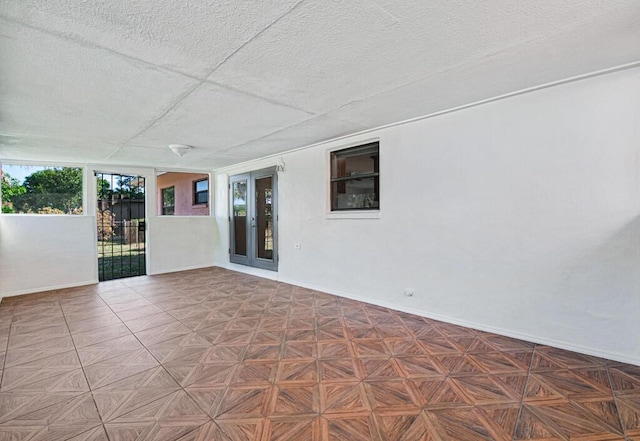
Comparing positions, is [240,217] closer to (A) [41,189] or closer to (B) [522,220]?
→ (A) [41,189]

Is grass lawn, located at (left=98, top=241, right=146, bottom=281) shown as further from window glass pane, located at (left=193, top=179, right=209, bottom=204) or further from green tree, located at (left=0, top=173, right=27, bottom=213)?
window glass pane, located at (left=193, top=179, right=209, bottom=204)

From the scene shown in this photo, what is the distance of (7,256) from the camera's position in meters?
4.64

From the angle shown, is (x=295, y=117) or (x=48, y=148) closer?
(x=295, y=117)

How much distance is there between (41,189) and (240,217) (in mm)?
3395

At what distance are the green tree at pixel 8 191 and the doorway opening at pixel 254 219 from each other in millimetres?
3489

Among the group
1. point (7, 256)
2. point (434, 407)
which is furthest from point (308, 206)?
point (7, 256)

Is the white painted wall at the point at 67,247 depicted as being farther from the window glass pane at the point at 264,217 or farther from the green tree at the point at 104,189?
the window glass pane at the point at 264,217

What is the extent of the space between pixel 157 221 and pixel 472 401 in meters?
6.26

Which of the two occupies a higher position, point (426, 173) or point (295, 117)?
point (295, 117)

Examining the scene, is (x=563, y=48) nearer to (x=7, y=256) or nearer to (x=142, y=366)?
(x=142, y=366)

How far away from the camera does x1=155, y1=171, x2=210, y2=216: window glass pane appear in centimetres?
817

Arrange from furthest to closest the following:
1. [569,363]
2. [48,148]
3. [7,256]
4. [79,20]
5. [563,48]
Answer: [7,256] → [48,148] → [569,363] → [563,48] → [79,20]

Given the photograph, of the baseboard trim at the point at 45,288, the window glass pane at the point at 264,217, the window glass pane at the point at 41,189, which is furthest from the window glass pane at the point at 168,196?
the window glass pane at the point at 264,217

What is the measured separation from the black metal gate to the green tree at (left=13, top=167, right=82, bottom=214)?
1.17 ft
